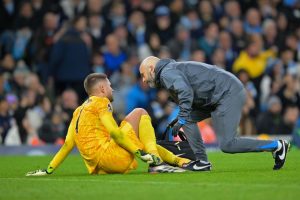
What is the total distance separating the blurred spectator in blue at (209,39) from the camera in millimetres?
23703

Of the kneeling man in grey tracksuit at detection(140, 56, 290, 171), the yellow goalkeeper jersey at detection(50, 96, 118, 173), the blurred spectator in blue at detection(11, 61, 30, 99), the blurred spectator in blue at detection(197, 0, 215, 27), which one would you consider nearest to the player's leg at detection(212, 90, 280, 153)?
the kneeling man in grey tracksuit at detection(140, 56, 290, 171)

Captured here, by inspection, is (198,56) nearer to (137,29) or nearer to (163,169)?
(137,29)

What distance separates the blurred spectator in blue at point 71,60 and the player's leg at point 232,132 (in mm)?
9025

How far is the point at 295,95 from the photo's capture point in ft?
76.1

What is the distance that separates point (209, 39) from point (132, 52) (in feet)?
7.36

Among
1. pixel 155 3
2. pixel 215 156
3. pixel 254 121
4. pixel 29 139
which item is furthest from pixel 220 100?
pixel 155 3

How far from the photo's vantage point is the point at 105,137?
1221 centimetres

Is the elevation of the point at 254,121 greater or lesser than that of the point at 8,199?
lesser

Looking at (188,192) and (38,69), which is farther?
(38,69)

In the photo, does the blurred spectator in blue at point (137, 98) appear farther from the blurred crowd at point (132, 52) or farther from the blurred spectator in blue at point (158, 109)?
the blurred spectator in blue at point (158, 109)

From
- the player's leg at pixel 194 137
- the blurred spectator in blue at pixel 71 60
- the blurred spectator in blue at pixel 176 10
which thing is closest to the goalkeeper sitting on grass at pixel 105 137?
the player's leg at pixel 194 137

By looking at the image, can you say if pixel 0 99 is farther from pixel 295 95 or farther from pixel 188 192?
pixel 188 192

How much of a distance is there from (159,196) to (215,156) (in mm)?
7349

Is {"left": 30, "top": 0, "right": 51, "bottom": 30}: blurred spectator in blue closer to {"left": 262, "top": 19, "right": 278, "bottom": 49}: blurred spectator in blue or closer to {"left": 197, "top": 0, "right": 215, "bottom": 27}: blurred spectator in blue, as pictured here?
{"left": 197, "top": 0, "right": 215, "bottom": 27}: blurred spectator in blue
